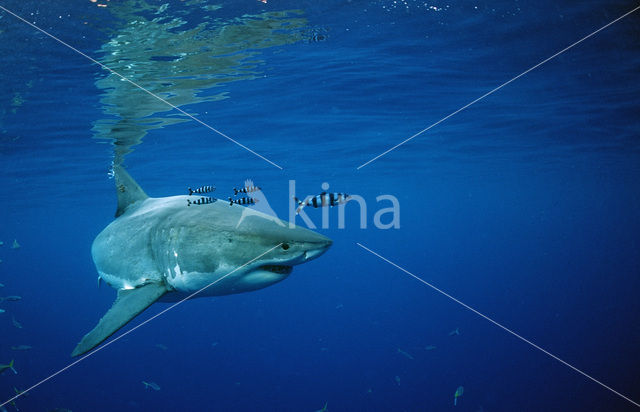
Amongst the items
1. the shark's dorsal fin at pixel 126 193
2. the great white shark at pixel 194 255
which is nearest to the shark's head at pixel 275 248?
the great white shark at pixel 194 255

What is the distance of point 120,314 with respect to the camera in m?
3.07

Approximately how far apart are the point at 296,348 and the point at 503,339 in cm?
1953

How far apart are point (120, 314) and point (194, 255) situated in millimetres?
815

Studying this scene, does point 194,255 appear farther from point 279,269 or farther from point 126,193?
point 126,193

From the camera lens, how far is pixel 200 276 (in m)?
3.58

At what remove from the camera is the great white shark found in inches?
127

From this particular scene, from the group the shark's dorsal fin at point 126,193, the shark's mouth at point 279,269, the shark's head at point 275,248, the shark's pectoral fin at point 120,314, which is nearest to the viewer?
the shark's pectoral fin at point 120,314

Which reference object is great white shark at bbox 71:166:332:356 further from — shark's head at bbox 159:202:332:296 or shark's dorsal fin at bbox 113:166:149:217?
shark's dorsal fin at bbox 113:166:149:217

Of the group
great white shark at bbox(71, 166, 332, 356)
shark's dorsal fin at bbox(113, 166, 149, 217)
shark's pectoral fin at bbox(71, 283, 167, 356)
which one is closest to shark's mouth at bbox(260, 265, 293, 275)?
great white shark at bbox(71, 166, 332, 356)

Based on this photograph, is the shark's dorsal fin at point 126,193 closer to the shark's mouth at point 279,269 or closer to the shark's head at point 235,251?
the shark's head at point 235,251

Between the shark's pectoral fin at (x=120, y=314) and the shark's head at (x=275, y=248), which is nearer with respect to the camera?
the shark's pectoral fin at (x=120, y=314)

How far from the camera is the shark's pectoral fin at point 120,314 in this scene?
109 inches

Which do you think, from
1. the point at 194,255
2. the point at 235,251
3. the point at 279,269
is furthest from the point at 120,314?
the point at 279,269

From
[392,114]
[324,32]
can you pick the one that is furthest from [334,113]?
[324,32]
